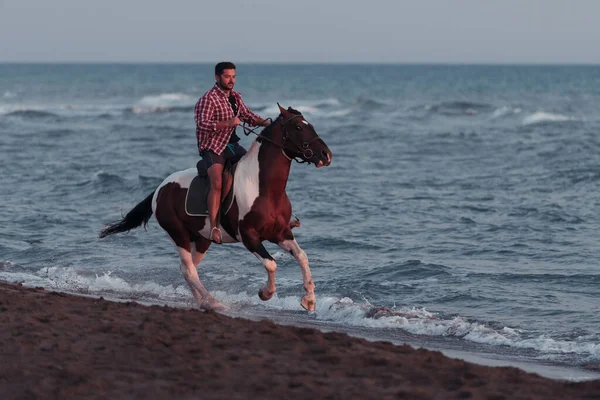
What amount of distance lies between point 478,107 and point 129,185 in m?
39.3

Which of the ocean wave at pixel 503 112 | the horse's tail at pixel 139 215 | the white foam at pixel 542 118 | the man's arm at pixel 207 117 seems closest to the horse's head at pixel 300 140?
the man's arm at pixel 207 117

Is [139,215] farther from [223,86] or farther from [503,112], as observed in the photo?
[503,112]

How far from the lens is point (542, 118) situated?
160 ft

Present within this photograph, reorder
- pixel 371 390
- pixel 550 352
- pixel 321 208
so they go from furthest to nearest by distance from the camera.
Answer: pixel 321 208 < pixel 550 352 < pixel 371 390

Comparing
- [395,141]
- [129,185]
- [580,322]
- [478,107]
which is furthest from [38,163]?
[478,107]

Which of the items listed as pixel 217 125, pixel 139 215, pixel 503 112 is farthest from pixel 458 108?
pixel 217 125

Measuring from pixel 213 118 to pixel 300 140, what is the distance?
1.06 metres

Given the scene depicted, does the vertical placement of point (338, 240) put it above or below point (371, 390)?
below

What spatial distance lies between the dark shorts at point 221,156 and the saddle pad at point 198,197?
150mm

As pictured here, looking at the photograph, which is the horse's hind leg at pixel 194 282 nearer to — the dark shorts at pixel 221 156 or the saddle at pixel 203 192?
the saddle at pixel 203 192

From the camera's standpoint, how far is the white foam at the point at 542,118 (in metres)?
46.8

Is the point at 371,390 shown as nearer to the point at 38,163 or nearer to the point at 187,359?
the point at 187,359

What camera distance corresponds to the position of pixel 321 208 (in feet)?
66.6

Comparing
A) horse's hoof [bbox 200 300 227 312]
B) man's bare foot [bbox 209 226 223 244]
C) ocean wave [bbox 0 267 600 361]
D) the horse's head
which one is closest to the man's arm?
the horse's head
